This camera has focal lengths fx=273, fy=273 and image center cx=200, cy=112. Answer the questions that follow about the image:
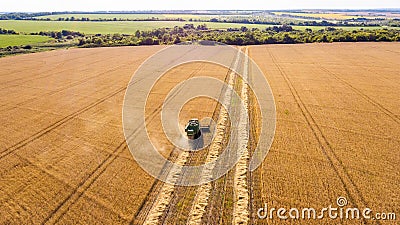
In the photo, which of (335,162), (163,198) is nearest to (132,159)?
(163,198)

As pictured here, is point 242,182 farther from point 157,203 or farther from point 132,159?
point 132,159

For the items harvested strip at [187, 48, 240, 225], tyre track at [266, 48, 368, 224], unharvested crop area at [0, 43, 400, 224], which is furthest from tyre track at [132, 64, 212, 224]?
tyre track at [266, 48, 368, 224]

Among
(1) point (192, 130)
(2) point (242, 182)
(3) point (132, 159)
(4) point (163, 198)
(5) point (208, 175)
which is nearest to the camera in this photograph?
(4) point (163, 198)

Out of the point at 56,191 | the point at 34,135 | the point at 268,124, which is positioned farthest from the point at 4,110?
the point at 268,124

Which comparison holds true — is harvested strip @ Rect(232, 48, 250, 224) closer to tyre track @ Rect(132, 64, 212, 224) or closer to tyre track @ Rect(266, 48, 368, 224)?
tyre track @ Rect(132, 64, 212, 224)

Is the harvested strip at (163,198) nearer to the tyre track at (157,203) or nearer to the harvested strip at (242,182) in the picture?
the tyre track at (157,203)

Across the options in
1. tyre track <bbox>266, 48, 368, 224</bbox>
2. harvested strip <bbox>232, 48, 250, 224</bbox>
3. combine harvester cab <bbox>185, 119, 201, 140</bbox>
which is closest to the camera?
harvested strip <bbox>232, 48, 250, 224</bbox>
